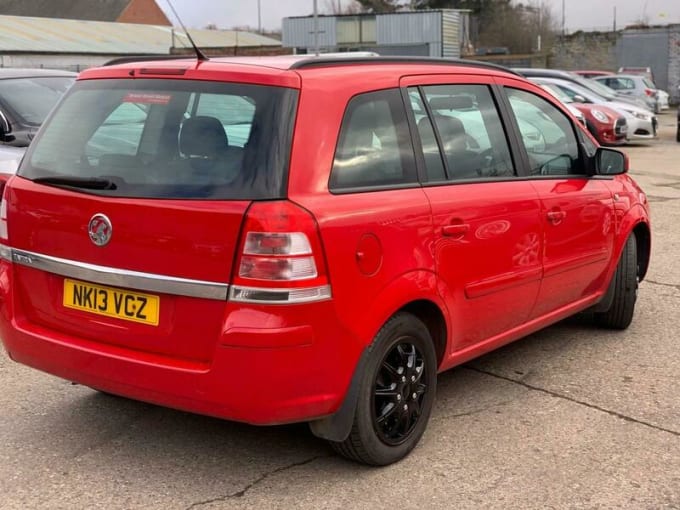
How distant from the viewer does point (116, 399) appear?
14.6 ft

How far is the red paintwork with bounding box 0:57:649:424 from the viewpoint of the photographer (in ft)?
10.4

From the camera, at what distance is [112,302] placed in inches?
134

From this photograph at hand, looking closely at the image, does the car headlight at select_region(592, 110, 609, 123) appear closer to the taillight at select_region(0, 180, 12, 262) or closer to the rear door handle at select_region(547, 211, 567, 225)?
the rear door handle at select_region(547, 211, 567, 225)

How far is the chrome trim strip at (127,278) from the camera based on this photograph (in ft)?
10.4

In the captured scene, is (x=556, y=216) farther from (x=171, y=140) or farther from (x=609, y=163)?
(x=171, y=140)

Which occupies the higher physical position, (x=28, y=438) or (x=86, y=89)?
(x=86, y=89)

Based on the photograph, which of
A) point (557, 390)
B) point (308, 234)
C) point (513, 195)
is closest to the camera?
point (308, 234)

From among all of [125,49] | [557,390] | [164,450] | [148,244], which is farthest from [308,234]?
[125,49]

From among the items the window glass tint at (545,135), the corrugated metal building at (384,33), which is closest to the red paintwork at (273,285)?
the window glass tint at (545,135)

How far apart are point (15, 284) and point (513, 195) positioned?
7.85 feet

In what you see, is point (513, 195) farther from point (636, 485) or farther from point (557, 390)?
point (636, 485)

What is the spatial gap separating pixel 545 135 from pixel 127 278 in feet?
Result: 8.87

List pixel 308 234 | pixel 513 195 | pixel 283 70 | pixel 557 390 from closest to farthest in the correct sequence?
1. pixel 308 234
2. pixel 283 70
3. pixel 513 195
4. pixel 557 390

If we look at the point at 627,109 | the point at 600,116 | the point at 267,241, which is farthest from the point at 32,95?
the point at 627,109
